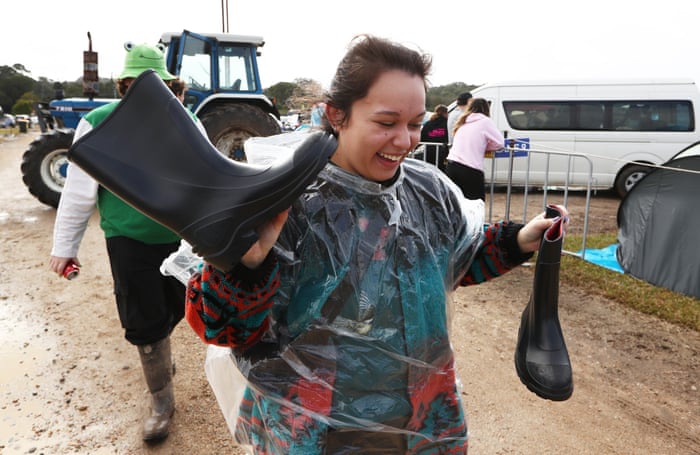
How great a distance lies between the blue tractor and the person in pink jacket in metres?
3.09

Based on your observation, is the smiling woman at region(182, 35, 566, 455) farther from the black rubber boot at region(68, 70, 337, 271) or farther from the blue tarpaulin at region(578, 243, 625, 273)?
the blue tarpaulin at region(578, 243, 625, 273)

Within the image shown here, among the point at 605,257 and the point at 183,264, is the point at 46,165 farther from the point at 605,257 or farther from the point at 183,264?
the point at 605,257

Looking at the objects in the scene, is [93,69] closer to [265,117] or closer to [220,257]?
[265,117]

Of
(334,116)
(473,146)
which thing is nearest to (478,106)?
(473,146)

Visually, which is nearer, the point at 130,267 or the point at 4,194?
the point at 130,267

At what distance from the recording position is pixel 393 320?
1202mm

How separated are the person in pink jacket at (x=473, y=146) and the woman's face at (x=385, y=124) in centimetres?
398

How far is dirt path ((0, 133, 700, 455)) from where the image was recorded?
2461 mm

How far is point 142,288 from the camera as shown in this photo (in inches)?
89.4

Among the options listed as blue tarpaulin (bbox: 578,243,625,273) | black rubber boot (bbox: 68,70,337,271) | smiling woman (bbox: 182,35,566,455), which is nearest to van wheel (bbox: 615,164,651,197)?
blue tarpaulin (bbox: 578,243,625,273)

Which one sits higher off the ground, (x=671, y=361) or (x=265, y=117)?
(x=265, y=117)

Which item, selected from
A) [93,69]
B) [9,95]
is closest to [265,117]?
[93,69]

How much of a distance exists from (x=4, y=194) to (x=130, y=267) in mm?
8236

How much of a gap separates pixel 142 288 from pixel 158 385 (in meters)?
0.60
